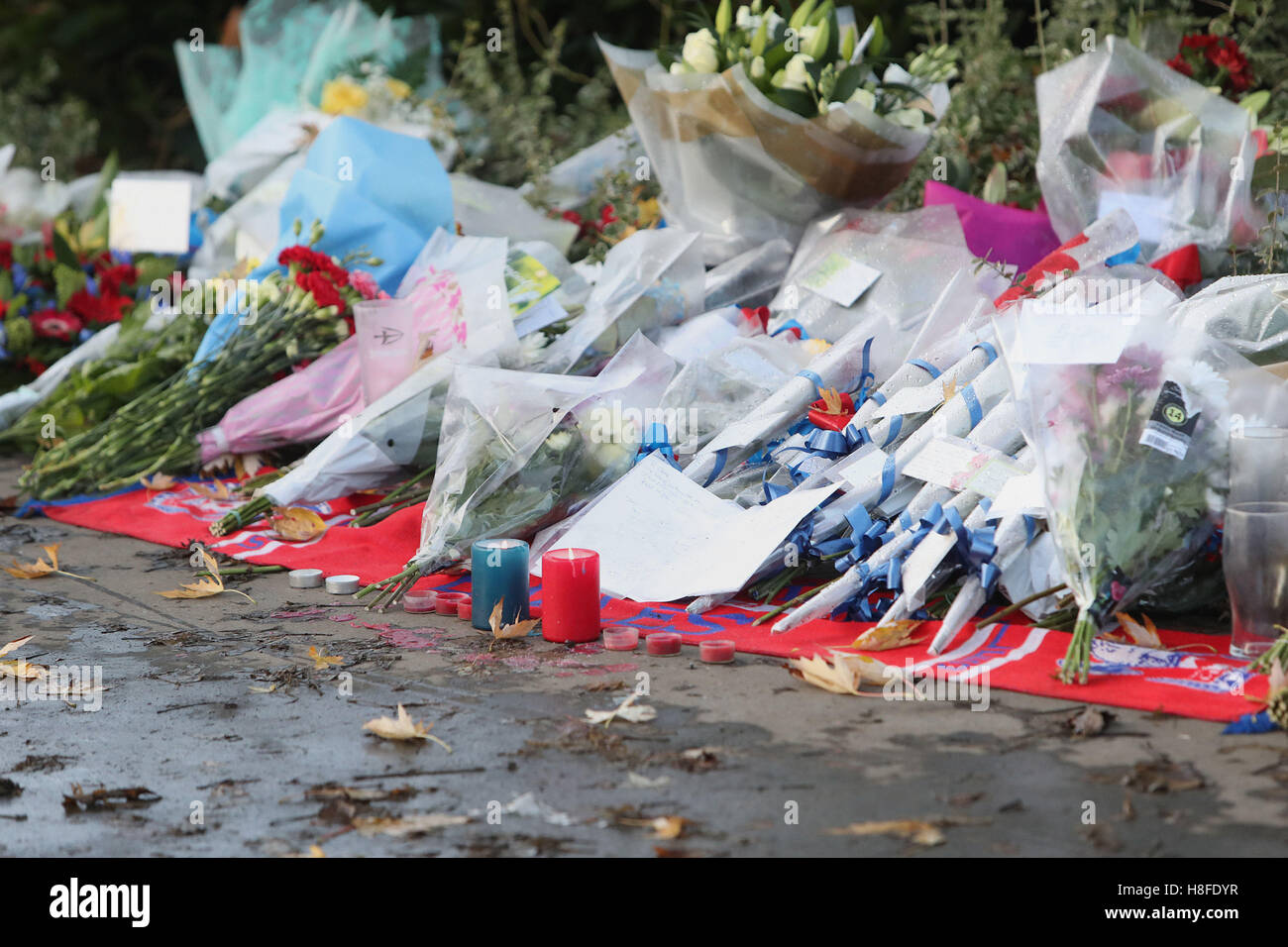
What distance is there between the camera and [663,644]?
2607 millimetres

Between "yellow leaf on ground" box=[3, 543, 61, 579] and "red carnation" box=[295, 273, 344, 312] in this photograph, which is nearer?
"yellow leaf on ground" box=[3, 543, 61, 579]

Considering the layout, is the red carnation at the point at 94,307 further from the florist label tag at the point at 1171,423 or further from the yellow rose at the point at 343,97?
the florist label tag at the point at 1171,423

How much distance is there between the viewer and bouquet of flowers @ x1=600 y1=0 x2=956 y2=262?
3984mm

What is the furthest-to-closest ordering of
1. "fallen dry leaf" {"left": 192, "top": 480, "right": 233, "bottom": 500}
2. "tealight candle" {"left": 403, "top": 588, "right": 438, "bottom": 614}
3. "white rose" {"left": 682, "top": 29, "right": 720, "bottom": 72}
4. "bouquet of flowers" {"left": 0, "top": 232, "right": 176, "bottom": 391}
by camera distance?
"bouquet of flowers" {"left": 0, "top": 232, "right": 176, "bottom": 391}
"white rose" {"left": 682, "top": 29, "right": 720, "bottom": 72}
"fallen dry leaf" {"left": 192, "top": 480, "right": 233, "bottom": 500}
"tealight candle" {"left": 403, "top": 588, "right": 438, "bottom": 614}

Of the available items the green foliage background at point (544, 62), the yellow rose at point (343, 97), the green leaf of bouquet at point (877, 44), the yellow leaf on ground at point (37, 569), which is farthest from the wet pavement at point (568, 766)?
the yellow rose at point (343, 97)

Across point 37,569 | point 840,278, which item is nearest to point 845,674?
point 840,278

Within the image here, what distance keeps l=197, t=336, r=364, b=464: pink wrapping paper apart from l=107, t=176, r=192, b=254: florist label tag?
140 centimetres

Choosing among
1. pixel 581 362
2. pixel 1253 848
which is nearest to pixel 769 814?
pixel 1253 848

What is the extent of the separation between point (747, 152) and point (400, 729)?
2441mm

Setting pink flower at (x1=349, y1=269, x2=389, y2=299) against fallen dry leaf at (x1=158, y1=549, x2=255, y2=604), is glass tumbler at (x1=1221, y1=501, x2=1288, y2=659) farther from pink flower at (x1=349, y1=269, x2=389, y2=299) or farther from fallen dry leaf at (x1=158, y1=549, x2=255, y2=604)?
pink flower at (x1=349, y1=269, x2=389, y2=299)

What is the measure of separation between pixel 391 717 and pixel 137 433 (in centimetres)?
212

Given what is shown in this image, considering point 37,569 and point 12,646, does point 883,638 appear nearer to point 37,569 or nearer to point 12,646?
point 12,646

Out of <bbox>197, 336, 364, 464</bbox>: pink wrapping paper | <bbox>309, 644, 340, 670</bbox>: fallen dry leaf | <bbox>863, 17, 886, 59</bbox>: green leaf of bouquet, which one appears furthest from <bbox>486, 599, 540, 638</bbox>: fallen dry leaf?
<bbox>863, 17, 886, 59</bbox>: green leaf of bouquet

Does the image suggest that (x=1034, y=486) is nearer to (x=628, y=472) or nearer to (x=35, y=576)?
(x=628, y=472)
